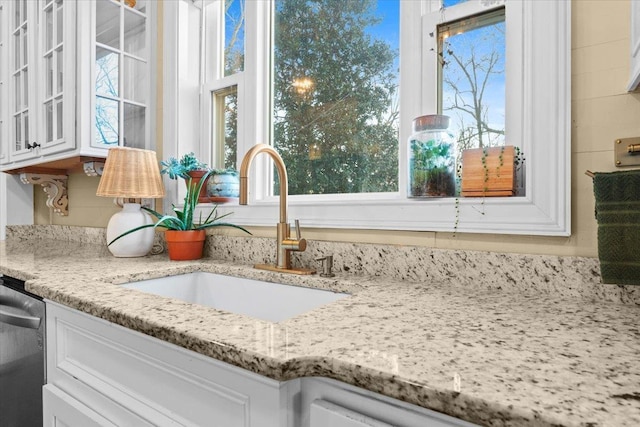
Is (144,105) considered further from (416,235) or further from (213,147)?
(416,235)

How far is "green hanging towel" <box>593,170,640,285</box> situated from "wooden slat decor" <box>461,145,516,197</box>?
0.21 metres

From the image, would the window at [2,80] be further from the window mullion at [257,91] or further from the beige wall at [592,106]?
the beige wall at [592,106]

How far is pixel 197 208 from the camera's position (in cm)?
163

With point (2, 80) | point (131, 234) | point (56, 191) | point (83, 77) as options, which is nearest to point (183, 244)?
point (131, 234)

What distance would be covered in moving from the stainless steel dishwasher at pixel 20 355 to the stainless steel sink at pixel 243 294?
0.26 metres

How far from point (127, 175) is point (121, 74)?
61cm

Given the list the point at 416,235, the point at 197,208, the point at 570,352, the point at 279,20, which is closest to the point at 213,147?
the point at 197,208

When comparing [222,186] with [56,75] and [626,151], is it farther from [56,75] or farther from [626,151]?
[626,151]

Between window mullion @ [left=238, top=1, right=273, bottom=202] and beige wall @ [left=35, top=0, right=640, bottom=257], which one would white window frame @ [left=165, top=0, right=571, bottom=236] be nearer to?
beige wall @ [left=35, top=0, right=640, bottom=257]

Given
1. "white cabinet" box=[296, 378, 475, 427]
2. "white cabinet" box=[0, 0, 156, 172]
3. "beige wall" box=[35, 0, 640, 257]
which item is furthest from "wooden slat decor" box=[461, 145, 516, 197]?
"white cabinet" box=[0, 0, 156, 172]

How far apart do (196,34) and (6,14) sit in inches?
54.0

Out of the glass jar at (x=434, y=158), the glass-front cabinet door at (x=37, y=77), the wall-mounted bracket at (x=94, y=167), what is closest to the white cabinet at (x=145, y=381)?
the glass jar at (x=434, y=158)

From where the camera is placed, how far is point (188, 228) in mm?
1502

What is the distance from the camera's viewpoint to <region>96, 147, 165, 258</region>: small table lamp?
1.51 m
